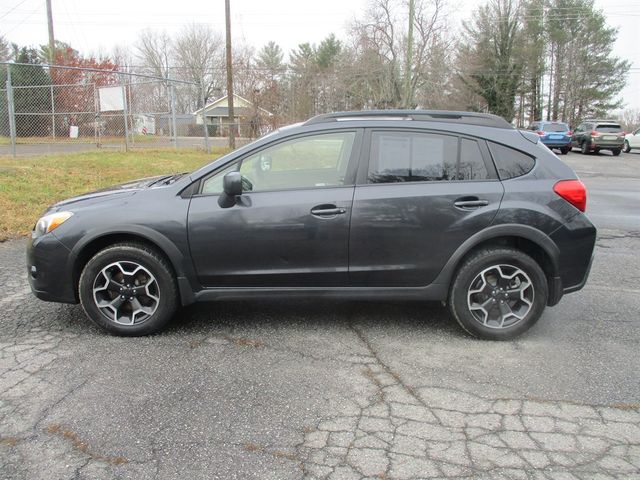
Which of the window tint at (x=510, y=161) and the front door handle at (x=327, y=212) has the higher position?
the window tint at (x=510, y=161)

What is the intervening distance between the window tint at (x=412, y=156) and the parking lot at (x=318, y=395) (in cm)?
124

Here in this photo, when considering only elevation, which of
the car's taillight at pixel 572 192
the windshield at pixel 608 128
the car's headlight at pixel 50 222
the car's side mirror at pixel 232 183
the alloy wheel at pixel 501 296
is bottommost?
the alloy wheel at pixel 501 296

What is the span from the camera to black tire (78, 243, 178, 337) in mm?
3977

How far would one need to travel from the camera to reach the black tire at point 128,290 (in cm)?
398

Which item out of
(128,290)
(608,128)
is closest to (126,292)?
(128,290)

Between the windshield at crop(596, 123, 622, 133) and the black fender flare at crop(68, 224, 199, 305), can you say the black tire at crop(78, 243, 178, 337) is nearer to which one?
the black fender flare at crop(68, 224, 199, 305)

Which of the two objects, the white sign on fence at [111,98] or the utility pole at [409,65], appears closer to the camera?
the white sign on fence at [111,98]

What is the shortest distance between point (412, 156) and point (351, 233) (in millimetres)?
786

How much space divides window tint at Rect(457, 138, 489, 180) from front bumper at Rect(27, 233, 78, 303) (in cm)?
306

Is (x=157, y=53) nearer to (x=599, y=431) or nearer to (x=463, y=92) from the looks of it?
(x=463, y=92)

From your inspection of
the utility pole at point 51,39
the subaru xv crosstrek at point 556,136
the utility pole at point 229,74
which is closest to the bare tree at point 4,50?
the utility pole at point 51,39

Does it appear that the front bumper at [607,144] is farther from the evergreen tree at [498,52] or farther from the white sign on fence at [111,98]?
the white sign on fence at [111,98]

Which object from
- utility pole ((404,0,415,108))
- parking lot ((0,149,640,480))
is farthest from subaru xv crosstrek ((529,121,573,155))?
parking lot ((0,149,640,480))

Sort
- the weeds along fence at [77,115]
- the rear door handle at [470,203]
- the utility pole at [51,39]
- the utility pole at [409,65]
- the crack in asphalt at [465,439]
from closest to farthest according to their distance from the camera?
the crack in asphalt at [465,439] < the rear door handle at [470,203] < the weeds along fence at [77,115] < the utility pole at [51,39] < the utility pole at [409,65]
